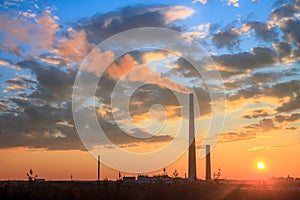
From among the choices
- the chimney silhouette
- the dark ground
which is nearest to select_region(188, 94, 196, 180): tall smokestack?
the chimney silhouette

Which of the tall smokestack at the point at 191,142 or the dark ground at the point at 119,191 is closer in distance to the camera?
the dark ground at the point at 119,191

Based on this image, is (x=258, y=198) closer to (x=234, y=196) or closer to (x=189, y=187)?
(x=234, y=196)

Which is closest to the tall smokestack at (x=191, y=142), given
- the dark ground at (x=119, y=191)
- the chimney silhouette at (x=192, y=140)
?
the chimney silhouette at (x=192, y=140)

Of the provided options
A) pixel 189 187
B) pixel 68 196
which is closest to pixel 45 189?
pixel 68 196

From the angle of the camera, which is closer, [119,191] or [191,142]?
[119,191]

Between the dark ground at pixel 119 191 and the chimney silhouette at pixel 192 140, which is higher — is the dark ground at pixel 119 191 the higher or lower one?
the lower one

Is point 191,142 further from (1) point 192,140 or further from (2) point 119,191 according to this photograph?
(2) point 119,191

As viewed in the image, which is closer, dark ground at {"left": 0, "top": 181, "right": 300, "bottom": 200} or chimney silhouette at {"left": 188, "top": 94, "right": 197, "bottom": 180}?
dark ground at {"left": 0, "top": 181, "right": 300, "bottom": 200}

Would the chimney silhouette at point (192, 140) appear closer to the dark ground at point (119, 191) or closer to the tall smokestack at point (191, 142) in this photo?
the tall smokestack at point (191, 142)

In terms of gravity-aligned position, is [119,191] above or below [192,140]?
below

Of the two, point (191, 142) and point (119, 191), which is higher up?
point (191, 142)

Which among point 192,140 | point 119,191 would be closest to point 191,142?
point 192,140

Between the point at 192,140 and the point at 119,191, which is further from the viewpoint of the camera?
the point at 192,140

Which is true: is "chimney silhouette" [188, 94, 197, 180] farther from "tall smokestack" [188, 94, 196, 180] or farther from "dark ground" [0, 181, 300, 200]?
"dark ground" [0, 181, 300, 200]
